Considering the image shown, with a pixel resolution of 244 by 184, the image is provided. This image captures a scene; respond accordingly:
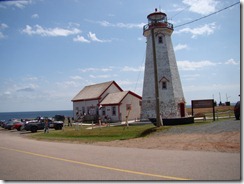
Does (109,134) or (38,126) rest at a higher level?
(109,134)

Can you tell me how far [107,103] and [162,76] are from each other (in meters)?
10.9

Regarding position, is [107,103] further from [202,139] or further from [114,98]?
[202,139]

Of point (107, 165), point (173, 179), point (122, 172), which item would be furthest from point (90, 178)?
point (173, 179)

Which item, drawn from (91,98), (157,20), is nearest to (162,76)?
(157,20)

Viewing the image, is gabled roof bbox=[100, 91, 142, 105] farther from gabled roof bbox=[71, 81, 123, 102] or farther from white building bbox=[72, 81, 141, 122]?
gabled roof bbox=[71, 81, 123, 102]

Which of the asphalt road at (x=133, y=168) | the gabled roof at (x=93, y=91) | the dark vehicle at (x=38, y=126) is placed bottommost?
the dark vehicle at (x=38, y=126)

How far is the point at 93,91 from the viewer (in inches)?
1826

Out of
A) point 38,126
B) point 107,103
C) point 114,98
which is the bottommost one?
point 38,126

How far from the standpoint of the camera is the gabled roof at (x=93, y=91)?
144 ft

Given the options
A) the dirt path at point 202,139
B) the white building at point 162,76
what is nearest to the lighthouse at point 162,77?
the white building at point 162,76

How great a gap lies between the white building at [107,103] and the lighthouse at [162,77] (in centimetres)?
456

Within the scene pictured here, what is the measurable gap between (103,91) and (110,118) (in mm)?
5687

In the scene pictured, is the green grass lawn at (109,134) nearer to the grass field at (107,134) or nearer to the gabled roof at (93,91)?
the grass field at (107,134)

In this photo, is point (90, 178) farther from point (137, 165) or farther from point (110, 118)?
point (110, 118)
